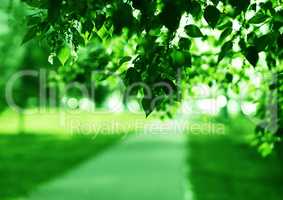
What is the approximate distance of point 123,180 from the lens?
1161 cm

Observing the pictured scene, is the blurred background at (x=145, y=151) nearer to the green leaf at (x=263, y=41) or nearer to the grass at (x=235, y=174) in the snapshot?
the grass at (x=235, y=174)

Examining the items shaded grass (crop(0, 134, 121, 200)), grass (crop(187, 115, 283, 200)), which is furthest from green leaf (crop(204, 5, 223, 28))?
shaded grass (crop(0, 134, 121, 200))

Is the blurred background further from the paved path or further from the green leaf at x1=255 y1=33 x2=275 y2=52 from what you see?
the green leaf at x1=255 y1=33 x2=275 y2=52

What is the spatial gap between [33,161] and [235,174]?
6129 mm

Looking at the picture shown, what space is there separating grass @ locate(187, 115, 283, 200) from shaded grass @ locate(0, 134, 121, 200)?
3.31 metres

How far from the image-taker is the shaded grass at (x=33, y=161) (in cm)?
1147

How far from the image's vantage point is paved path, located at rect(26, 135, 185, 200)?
9.85 m

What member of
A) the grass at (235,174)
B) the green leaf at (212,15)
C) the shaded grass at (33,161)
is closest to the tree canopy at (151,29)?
the green leaf at (212,15)

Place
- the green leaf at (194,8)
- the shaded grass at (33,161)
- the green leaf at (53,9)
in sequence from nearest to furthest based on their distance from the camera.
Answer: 1. the green leaf at (53,9)
2. the green leaf at (194,8)
3. the shaded grass at (33,161)

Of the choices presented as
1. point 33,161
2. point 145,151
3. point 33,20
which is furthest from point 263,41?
point 145,151

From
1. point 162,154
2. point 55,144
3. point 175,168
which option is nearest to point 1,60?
point 55,144

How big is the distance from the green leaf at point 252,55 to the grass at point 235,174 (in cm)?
716

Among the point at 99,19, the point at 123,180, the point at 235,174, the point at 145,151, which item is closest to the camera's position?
the point at 99,19

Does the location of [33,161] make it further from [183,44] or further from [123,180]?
[183,44]
